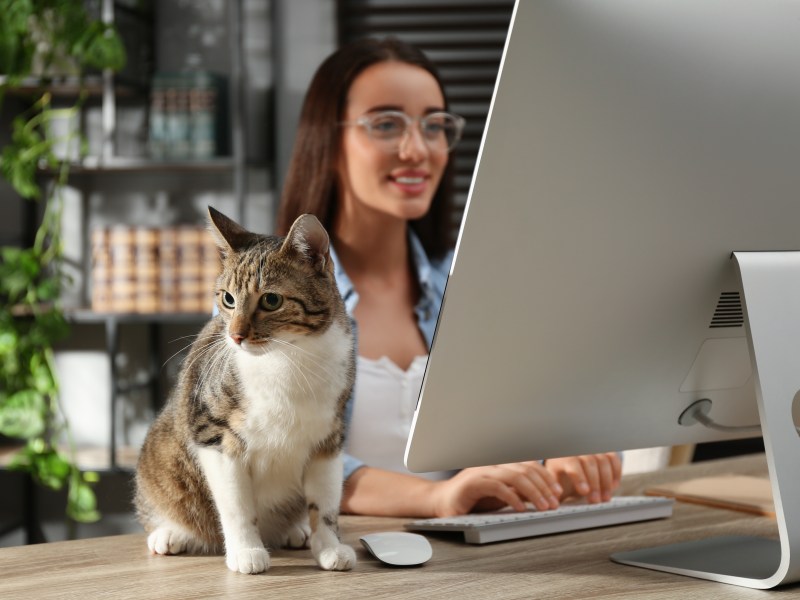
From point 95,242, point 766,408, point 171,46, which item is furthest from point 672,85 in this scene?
point 171,46

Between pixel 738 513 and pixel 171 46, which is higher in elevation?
pixel 171 46

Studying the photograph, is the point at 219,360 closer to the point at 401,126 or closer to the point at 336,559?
the point at 336,559

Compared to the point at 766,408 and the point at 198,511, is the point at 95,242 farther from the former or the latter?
the point at 766,408

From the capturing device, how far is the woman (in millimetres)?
1568

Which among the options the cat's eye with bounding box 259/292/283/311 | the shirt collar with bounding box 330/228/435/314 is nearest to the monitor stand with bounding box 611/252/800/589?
the cat's eye with bounding box 259/292/283/311

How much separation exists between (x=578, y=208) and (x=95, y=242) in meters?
2.41

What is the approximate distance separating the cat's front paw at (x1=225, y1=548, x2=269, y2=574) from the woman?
66 cm

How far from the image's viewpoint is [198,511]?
2.96 ft

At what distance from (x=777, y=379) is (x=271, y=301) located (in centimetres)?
46

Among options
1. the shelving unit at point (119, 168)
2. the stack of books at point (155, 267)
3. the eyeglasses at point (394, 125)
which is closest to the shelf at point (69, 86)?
the shelving unit at point (119, 168)

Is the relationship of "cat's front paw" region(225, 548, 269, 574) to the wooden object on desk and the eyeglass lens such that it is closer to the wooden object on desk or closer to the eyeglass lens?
the wooden object on desk

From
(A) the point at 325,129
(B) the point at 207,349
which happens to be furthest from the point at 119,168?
(B) the point at 207,349

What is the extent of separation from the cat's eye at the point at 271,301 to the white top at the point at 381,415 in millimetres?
774

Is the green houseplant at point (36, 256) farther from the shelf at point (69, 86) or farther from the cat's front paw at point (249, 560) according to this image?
the cat's front paw at point (249, 560)
